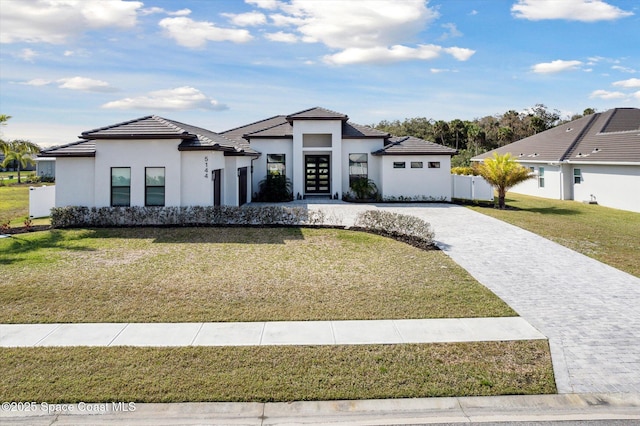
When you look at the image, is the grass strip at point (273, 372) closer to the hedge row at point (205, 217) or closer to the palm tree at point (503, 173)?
the hedge row at point (205, 217)

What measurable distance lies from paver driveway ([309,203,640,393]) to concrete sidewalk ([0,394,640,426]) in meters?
0.44

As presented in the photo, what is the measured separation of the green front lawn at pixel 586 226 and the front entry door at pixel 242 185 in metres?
12.6

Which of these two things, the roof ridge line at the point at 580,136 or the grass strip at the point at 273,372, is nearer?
the grass strip at the point at 273,372

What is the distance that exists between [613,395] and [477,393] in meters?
1.79

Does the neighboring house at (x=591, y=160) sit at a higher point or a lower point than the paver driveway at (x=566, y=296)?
higher

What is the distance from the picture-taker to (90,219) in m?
17.0

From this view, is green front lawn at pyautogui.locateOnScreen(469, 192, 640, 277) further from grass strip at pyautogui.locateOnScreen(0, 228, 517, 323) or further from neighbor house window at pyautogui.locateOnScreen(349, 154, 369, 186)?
neighbor house window at pyautogui.locateOnScreen(349, 154, 369, 186)

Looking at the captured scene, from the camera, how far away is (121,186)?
59.2ft

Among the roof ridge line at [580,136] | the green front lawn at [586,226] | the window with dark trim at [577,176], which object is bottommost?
the green front lawn at [586,226]

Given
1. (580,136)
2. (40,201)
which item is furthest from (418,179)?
(40,201)

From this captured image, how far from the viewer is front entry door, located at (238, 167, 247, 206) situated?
23844 millimetres

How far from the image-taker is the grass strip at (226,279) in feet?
28.7

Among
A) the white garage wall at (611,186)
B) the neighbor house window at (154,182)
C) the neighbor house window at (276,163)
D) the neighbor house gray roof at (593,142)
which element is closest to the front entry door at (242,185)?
the neighbor house window at (276,163)

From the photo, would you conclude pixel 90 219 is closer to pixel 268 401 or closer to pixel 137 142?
pixel 137 142
